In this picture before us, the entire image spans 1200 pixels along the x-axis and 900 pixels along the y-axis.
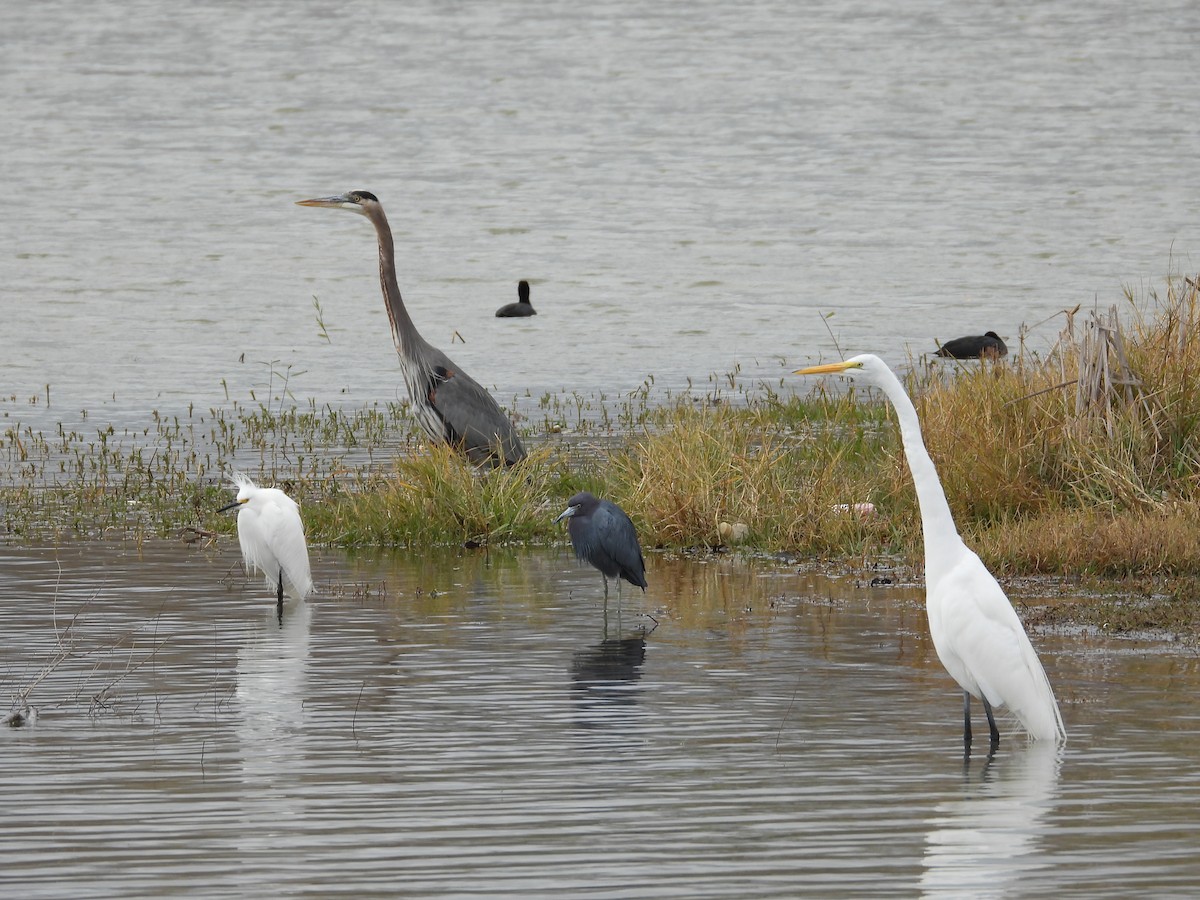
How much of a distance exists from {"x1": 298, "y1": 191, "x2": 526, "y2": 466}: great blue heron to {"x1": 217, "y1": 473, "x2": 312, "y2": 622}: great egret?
2.91 metres

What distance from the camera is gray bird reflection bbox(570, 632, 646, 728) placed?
27.4 ft

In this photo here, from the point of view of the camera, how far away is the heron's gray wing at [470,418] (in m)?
14.5

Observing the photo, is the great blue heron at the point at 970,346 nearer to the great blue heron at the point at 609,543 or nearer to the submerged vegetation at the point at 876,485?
the submerged vegetation at the point at 876,485

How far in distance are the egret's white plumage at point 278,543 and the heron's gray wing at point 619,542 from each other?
63.3 inches

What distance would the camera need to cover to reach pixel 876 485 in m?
12.9

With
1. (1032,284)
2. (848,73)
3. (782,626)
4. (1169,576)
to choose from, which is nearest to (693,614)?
(782,626)

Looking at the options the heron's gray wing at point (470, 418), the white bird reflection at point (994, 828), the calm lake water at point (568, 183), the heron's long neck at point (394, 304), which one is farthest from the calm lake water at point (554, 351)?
the heron's long neck at point (394, 304)

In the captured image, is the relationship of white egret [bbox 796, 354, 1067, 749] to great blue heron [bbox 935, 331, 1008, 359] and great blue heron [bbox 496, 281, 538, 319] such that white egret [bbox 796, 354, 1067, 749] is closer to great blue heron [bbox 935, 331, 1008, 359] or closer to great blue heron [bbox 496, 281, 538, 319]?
great blue heron [bbox 935, 331, 1008, 359]

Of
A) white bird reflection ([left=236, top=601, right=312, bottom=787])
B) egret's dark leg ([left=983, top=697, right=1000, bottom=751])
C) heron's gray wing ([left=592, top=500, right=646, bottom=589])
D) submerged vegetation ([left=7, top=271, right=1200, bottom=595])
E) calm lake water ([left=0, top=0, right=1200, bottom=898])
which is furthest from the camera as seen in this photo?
submerged vegetation ([left=7, top=271, right=1200, bottom=595])

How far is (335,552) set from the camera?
42.1 feet

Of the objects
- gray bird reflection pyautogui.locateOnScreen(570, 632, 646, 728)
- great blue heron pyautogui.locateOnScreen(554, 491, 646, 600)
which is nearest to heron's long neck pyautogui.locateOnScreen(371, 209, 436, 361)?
great blue heron pyautogui.locateOnScreen(554, 491, 646, 600)

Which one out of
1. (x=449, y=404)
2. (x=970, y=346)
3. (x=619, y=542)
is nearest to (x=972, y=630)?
(x=619, y=542)

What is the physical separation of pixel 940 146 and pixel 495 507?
3496 cm

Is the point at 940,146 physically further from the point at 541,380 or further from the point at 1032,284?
the point at 541,380
